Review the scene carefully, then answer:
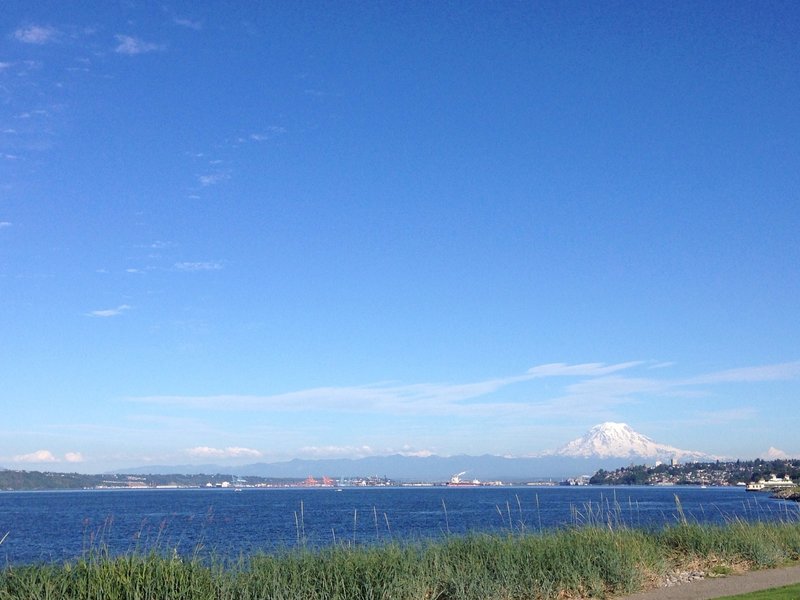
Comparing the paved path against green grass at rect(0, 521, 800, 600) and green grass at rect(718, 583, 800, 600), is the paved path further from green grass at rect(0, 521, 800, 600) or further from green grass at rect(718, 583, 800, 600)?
green grass at rect(0, 521, 800, 600)

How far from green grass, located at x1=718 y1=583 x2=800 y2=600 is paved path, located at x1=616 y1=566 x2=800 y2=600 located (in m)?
0.45

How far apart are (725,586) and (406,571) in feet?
22.8

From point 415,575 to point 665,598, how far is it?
4.78 m

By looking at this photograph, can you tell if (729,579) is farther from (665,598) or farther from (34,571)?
(34,571)

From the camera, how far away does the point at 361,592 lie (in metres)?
12.8

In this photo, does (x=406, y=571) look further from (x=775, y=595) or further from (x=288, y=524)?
(x=288, y=524)

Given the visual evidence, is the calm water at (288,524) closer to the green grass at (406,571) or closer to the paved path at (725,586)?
the green grass at (406,571)

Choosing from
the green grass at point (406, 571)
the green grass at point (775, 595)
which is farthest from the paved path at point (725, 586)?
the green grass at point (406, 571)

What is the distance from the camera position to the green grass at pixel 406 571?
10930 mm

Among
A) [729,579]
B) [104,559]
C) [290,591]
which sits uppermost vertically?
[104,559]

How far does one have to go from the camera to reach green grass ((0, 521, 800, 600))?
10.9 metres

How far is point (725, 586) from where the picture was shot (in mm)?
15812

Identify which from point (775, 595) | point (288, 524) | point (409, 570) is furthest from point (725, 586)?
point (288, 524)

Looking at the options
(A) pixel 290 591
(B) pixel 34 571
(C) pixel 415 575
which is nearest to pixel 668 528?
(C) pixel 415 575
